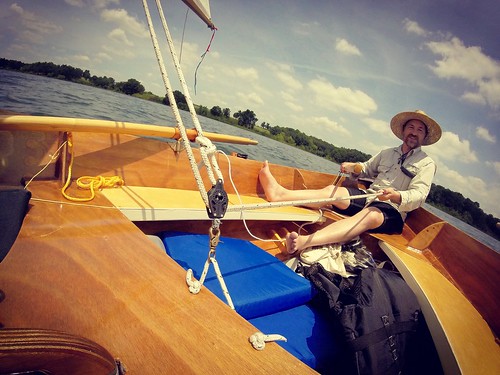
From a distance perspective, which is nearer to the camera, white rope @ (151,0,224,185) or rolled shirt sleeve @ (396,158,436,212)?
white rope @ (151,0,224,185)

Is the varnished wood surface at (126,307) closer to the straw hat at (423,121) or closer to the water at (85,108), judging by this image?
the straw hat at (423,121)

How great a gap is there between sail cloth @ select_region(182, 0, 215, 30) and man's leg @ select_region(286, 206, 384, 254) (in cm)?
258

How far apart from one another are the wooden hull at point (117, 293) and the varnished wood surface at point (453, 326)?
11 mm

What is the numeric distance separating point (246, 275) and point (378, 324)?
0.90 metres

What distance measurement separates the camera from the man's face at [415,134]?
3.25m

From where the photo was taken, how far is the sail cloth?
2.68m

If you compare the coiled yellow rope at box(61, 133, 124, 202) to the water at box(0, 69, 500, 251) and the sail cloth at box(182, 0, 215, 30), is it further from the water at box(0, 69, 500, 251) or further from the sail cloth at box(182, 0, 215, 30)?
the water at box(0, 69, 500, 251)

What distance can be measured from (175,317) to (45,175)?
1652 millimetres

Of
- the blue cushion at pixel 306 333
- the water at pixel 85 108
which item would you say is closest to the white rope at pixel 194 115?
the blue cushion at pixel 306 333

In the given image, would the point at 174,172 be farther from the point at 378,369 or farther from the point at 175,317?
the point at 378,369

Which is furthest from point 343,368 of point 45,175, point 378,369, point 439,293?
point 45,175

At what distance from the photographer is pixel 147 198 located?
215cm

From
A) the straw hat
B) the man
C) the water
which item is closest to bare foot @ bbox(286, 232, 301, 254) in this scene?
the man

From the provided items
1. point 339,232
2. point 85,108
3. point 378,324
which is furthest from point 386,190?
point 85,108
